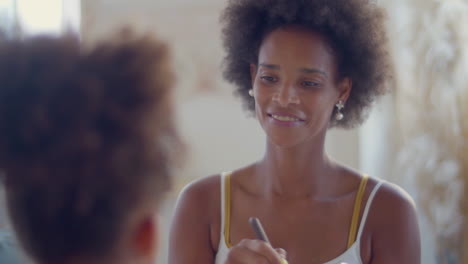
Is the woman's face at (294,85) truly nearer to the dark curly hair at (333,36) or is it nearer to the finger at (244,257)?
the dark curly hair at (333,36)

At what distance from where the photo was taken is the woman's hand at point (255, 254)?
2.80 feet

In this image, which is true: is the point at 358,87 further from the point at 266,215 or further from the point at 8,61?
the point at 8,61

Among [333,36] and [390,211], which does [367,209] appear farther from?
[333,36]

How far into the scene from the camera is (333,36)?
3.52ft

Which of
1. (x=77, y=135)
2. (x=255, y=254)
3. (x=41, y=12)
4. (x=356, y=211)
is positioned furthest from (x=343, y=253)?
(x=41, y=12)

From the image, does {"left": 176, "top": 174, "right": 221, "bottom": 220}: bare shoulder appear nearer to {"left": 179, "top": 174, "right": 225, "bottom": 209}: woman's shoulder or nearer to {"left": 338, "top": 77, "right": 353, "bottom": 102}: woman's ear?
{"left": 179, "top": 174, "right": 225, "bottom": 209}: woman's shoulder

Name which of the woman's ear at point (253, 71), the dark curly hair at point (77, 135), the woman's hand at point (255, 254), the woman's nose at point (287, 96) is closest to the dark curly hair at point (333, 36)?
the woman's ear at point (253, 71)

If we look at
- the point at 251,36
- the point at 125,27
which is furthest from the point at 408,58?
the point at 125,27

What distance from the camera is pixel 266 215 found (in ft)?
3.66

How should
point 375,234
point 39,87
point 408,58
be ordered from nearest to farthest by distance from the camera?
1. point 39,87
2. point 375,234
3. point 408,58

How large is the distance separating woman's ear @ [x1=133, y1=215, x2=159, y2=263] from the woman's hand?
0.32 meters

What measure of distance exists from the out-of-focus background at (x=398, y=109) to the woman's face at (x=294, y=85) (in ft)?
0.93

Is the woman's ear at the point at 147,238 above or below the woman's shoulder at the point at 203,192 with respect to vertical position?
above

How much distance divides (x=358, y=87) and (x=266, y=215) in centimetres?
31
